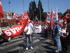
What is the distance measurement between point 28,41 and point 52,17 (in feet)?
20.0

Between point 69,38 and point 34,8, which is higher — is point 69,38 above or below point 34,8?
below

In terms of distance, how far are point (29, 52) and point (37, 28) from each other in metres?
17.7

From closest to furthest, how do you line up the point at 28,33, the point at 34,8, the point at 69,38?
the point at 69,38 → the point at 28,33 → the point at 34,8

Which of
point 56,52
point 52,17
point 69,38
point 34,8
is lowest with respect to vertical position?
point 56,52

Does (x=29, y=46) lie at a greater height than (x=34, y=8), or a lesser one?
lesser

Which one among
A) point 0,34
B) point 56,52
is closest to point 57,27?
point 56,52

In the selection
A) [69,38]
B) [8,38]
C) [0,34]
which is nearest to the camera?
[69,38]

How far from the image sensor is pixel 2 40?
55.9 ft

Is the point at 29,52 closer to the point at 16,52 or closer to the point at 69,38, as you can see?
the point at 16,52

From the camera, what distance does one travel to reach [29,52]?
11.3 m

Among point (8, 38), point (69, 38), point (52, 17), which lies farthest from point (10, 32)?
point (69, 38)

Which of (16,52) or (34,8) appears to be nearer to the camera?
(16,52)

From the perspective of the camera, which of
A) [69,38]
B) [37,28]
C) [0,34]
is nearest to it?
[69,38]

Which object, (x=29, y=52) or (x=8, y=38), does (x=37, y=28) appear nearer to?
(x=8, y=38)
